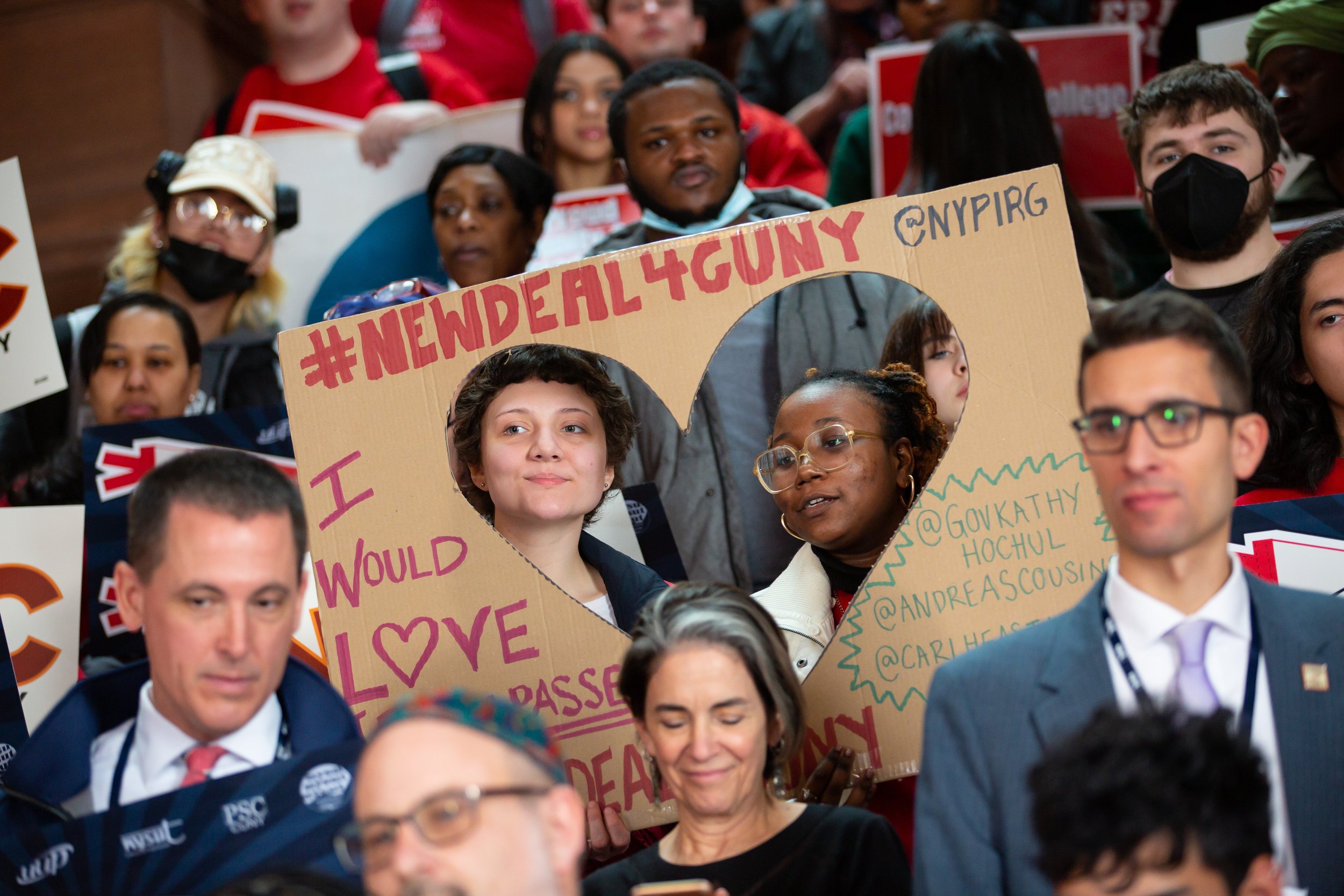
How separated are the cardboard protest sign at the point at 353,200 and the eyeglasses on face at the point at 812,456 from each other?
8.51ft

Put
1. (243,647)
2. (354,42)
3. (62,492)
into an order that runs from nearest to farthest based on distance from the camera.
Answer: (243,647)
(62,492)
(354,42)

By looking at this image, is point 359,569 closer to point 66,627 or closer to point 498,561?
point 498,561

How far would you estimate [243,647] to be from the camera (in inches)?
95.4

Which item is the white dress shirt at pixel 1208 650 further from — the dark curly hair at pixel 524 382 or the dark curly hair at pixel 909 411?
the dark curly hair at pixel 524 382

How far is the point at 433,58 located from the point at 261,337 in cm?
192

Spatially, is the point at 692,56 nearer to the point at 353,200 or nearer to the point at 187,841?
the point at 353,200

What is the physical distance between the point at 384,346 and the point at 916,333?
52.1 inches

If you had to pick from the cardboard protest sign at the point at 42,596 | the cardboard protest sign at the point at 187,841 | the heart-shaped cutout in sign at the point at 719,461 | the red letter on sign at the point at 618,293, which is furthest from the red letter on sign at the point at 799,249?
the cardboard protest sign at the point at 42,596

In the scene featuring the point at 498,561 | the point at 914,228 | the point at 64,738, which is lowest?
the point at 64,738

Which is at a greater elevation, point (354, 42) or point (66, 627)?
point (354, 42)

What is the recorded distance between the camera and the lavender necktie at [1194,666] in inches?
85.1

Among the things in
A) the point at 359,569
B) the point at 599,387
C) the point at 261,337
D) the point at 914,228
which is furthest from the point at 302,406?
the point at 261,337

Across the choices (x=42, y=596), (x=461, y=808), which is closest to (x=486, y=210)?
(x=42, y=596)

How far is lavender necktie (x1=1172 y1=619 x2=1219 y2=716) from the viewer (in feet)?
7.09
